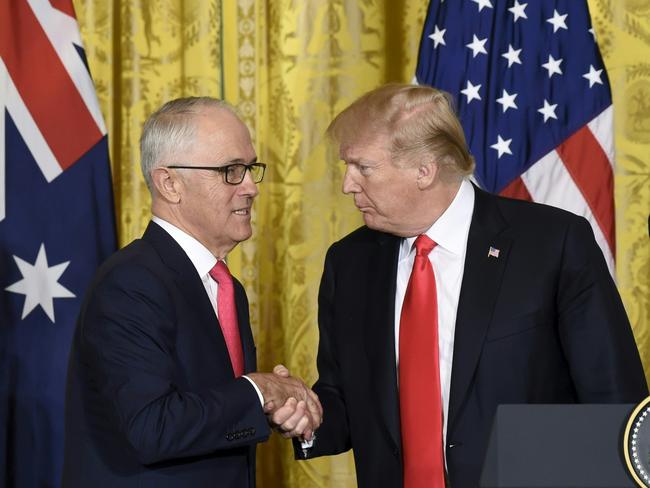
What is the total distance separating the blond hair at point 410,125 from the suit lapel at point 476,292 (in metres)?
0.18

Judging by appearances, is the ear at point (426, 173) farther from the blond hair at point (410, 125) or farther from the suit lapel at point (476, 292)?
the suit lapel at point (476, 292)

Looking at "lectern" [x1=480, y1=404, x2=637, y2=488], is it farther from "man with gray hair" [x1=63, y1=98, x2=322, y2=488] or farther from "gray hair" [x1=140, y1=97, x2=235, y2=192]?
"gray hair" [x1=140, y1=97, x2=235, y2=192]

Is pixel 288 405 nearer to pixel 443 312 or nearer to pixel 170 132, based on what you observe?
pixel 443 312

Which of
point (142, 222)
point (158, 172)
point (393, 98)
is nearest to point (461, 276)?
point (393, 98)

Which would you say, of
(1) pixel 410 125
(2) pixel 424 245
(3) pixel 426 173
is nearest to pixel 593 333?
(2) pixel 424 245

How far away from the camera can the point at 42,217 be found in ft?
12.5

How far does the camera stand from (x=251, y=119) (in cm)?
411

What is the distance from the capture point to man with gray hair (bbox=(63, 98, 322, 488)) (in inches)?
81.8

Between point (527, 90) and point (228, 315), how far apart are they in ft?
6.30

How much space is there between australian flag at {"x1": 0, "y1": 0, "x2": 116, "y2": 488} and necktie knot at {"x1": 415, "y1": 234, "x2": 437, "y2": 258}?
5.34ft

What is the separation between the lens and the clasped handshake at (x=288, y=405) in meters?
2.25

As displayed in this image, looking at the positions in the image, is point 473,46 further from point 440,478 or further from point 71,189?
point 440,478


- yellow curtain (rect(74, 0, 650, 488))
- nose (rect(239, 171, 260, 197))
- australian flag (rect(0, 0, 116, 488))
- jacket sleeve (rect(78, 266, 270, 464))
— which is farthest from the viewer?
yellow curtain (rect(74, 0, 650, 488))

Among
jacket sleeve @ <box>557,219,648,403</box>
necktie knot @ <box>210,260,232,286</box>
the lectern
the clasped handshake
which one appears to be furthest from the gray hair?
the lectern
